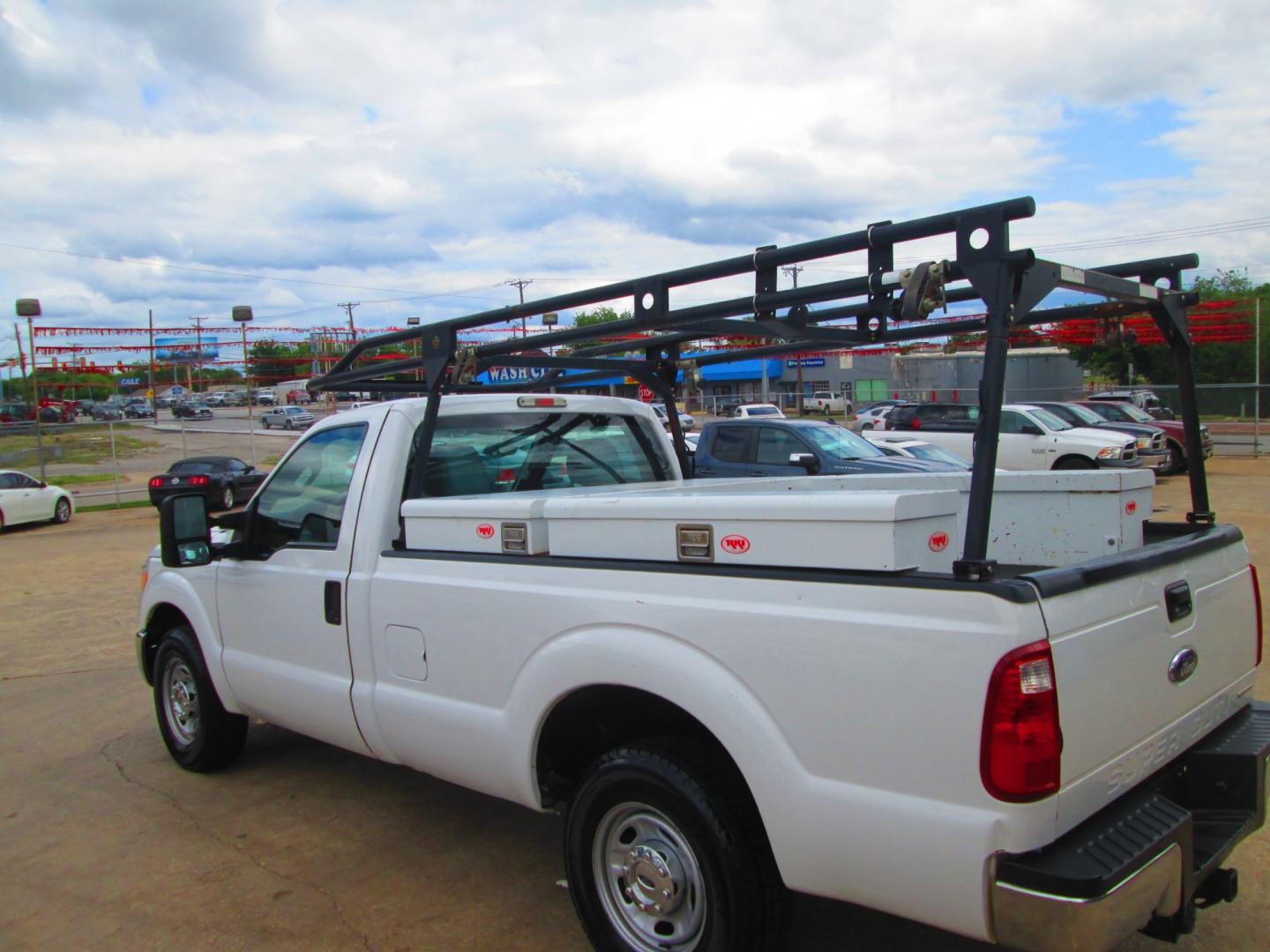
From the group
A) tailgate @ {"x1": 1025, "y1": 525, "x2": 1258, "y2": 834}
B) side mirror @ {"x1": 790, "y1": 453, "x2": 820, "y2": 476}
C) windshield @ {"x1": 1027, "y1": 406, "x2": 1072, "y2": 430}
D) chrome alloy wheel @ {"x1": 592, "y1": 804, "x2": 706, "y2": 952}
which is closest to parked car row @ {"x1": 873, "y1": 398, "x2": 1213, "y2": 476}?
windshield @ {"x1": 1027, "y1": 406, "x2": 1072, "y2": 430}

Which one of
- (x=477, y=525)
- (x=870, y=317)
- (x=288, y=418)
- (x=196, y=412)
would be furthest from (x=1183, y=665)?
(x=196, y=412)

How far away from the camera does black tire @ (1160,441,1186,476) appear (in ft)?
68.1

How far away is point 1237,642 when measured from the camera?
3191mm

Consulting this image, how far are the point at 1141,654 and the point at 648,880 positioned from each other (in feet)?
5.09

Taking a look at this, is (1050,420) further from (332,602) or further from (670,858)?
(670,858)

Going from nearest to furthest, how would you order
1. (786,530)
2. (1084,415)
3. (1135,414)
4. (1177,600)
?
(786,530) < (1177,600) < (1084,415) < (1135,414)

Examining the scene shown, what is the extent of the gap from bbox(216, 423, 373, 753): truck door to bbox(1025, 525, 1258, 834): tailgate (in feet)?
9.16

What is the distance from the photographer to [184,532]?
452 centimetres

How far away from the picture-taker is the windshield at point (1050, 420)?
764 inches

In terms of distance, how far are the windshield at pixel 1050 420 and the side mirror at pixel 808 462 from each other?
9.47m

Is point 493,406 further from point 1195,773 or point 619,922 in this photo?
point 1195,773

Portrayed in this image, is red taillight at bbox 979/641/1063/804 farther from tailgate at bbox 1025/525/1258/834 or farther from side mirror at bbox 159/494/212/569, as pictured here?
side mirror at bbox 159/494/212/569

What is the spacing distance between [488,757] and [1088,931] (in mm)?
1994

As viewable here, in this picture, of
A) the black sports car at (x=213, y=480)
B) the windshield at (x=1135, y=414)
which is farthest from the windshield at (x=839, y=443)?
the black sports car at (x=213, y=480)
